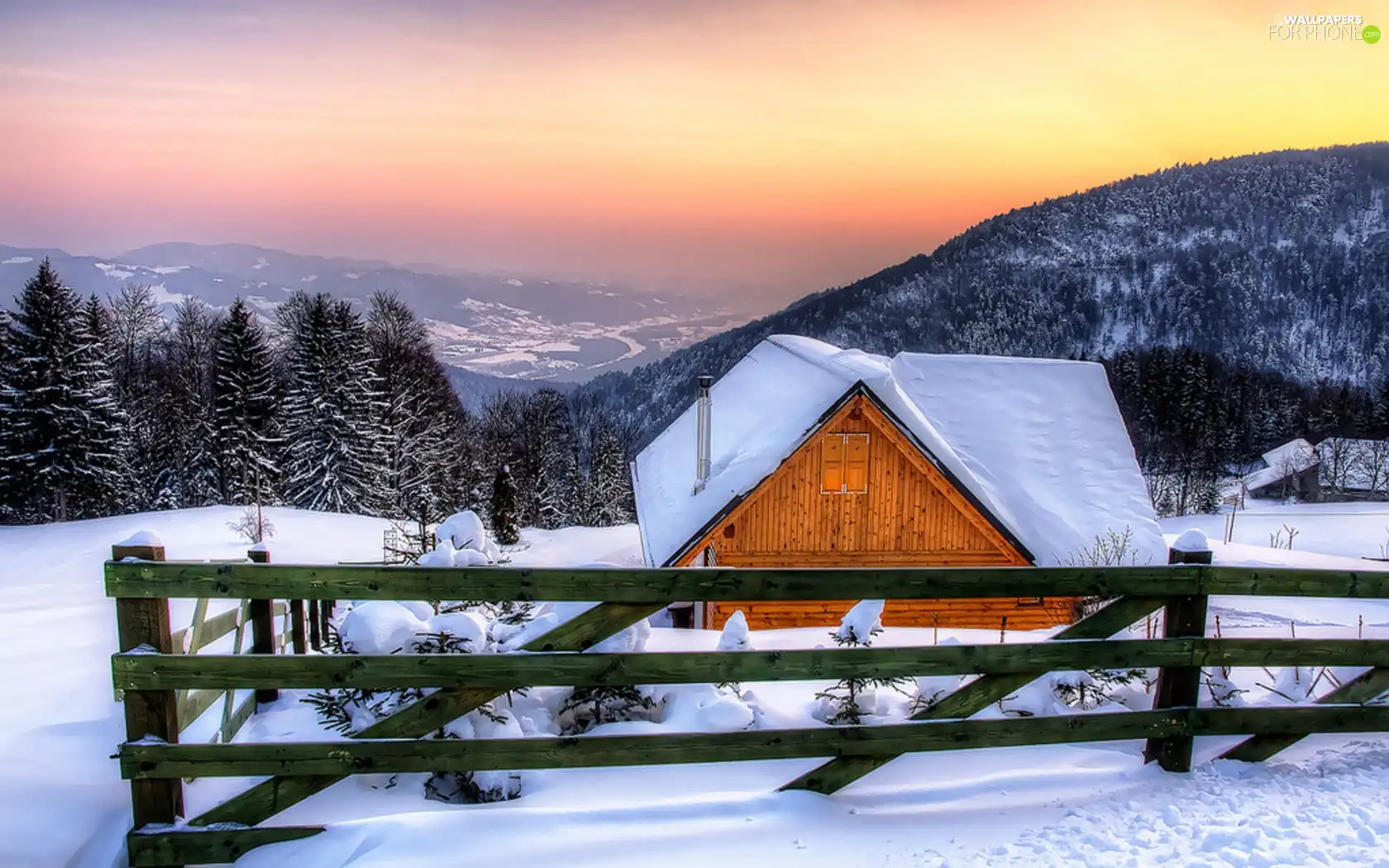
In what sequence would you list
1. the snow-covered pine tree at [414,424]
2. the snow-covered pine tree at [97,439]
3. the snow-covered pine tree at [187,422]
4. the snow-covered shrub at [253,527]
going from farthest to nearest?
the snow-covered pine tree at [187,422], the snow-covered pine tree at [414,424], the snow-covered pine tree at [97,439], the snow-covered shrub at [253,527]

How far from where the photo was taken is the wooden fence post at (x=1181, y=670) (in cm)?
445

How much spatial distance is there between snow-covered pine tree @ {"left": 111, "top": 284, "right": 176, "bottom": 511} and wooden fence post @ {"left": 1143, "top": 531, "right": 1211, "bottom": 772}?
44.8 m

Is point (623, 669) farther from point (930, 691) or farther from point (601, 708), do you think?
point (930, 691)

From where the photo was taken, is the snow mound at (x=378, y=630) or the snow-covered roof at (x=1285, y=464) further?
the snow-covered roof at (x=1285, y=464)

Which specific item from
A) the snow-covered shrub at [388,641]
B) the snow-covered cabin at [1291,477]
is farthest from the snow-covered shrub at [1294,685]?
the snow-covered cabin at [1291,477]

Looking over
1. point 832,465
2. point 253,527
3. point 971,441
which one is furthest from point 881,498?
point 253,527

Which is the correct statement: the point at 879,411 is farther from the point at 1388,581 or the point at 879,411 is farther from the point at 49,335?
the point at 49,335

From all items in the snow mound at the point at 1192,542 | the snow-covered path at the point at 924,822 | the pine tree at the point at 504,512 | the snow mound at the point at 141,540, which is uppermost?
the snow mound at the point at 141,540

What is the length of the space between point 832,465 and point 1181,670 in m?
11.4

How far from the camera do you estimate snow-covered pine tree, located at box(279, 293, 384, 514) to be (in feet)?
132

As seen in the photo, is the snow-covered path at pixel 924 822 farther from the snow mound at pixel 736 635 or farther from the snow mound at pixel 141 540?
the snow mound at pixel 141 540

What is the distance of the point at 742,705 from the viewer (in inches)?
187

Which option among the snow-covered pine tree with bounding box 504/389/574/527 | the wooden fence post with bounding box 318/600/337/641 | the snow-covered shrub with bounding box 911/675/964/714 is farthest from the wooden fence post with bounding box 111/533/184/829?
the snow-covered pine tree with bounding box 504/389/574/527

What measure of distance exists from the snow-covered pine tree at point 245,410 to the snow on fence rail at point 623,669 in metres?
41.0
